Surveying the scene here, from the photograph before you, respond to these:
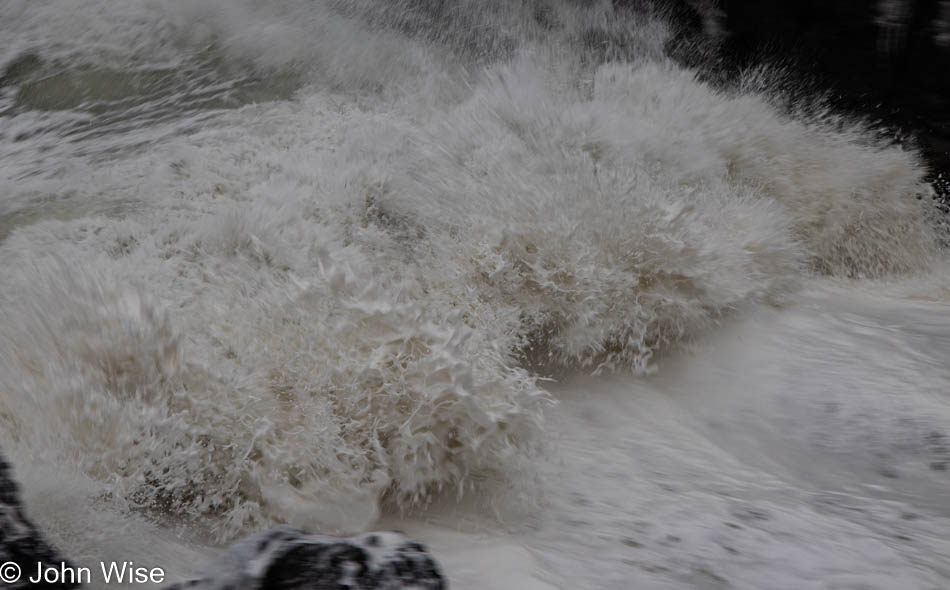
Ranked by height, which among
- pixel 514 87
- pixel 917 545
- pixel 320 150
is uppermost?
pixel 514 87

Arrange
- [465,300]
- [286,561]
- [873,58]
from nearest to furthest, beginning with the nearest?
[286,561] < [465,300] < [873,58]

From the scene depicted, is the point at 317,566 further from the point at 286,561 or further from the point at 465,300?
the point at 465,300

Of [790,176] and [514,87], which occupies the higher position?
[514,87]

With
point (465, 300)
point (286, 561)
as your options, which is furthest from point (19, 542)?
point (465, 300)

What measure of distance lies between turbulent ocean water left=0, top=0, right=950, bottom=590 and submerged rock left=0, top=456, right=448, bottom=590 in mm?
74

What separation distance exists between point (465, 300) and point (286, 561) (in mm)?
793

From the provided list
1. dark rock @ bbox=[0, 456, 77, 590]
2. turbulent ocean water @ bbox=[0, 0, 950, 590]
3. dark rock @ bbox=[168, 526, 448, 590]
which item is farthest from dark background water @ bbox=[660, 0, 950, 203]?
dark rock @ bbox=[0, 456, 77, 590]

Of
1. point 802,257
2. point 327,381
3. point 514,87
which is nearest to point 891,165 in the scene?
point 802,257

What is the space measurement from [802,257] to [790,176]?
39 cm

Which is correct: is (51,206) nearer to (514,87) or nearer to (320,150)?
(320,150)

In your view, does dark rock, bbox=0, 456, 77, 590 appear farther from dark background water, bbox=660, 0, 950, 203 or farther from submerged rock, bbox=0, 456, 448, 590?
dark background water, bbox=660, 0, 950, 203

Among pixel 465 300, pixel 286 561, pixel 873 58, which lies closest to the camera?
pixel 286 561

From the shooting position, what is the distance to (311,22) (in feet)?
8.19

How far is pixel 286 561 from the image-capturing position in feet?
2.38
